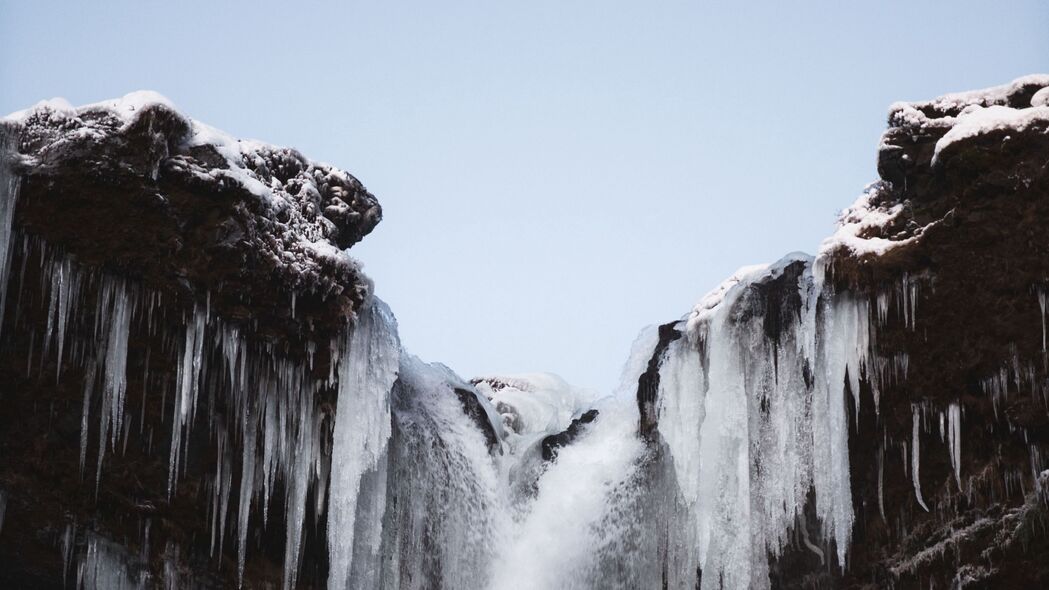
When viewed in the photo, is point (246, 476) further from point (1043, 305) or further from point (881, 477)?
point (1043, 305)

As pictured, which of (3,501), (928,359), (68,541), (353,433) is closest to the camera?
(928,359)

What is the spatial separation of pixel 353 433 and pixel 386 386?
1.80ft

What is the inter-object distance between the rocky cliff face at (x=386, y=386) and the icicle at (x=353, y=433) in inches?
0.9

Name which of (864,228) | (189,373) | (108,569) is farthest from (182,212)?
(864,228)

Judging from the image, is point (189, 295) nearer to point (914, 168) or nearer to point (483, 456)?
point (483, 456)

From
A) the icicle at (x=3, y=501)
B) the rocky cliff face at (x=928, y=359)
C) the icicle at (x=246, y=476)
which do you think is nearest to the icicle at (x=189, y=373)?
the icicle at (x=246, y=476)

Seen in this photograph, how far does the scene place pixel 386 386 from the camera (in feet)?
39.7

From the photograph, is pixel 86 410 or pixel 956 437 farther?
pixel 86 410

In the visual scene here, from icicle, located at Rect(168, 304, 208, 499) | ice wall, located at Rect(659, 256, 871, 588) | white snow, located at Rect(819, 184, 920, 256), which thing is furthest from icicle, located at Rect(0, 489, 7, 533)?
white snow, located at Rect(819, 184, 920, 256)

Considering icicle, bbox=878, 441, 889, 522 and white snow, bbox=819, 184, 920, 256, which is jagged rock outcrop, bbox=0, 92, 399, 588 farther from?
icicle, bbox=878, 441, 889, 522

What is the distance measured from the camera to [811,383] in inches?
461

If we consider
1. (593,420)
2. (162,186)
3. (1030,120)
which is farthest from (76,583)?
(1030,120)

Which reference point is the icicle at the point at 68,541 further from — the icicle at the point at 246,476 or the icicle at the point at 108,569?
the icicle at the point at 246,476

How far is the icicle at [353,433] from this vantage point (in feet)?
38.8
